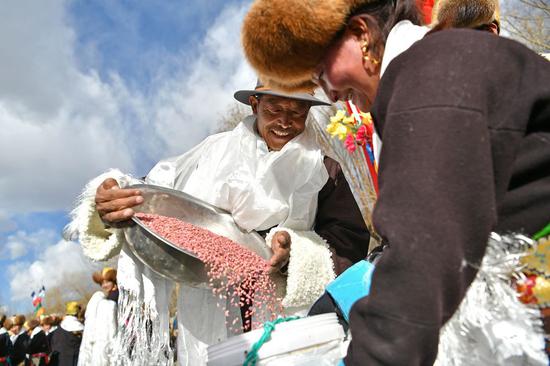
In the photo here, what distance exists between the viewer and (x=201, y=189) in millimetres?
2494

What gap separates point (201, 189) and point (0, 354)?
859 centimetres

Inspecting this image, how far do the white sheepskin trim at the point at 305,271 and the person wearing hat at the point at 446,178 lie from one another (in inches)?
50.9

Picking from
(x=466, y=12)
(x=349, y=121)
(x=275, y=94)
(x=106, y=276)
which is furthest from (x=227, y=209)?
(x=106, y=276)

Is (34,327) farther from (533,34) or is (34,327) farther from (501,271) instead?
(501,271)

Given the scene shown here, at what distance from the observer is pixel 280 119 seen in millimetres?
2582

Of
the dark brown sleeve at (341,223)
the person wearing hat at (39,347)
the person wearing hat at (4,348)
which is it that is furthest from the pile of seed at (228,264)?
the person wearing hat at (39,347)

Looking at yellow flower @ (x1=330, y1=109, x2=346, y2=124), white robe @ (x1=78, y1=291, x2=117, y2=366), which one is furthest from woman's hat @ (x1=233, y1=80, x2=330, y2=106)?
white robe @ (x1=78, y1=291, x2=117, y2=366)

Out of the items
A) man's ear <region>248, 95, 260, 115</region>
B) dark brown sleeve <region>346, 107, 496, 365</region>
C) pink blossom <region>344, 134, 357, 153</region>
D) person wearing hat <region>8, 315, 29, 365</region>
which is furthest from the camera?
person wearing hat <region>8, 315, 29, 365</region>

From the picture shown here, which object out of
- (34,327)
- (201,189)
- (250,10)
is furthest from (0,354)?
(250,10)

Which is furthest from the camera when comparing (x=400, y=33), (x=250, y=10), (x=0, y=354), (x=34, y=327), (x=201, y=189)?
(x=34, y=327)

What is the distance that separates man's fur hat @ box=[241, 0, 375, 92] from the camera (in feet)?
3.82

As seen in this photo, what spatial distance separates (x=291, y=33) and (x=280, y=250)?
1160 millimetres

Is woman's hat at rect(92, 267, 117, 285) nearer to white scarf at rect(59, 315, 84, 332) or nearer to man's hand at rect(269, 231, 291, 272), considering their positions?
white scarf at rect(59, 315, 84, 332)

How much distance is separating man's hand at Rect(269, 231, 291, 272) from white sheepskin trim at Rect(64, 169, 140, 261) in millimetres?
726
